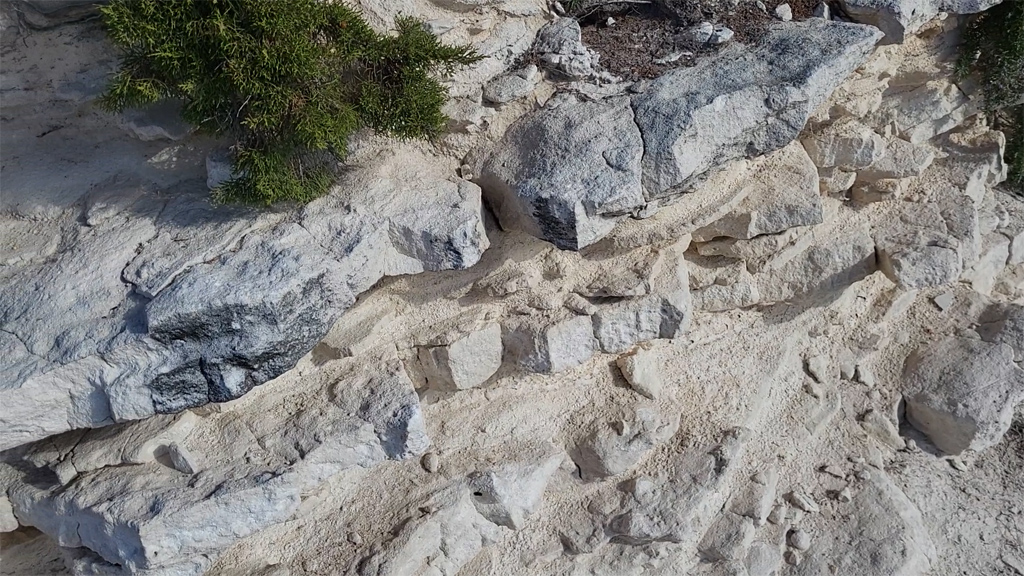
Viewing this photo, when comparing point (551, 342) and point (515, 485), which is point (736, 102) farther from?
point (515, 485)

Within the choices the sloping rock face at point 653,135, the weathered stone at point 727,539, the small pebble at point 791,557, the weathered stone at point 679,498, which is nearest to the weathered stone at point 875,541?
the small pebble at point 791,557

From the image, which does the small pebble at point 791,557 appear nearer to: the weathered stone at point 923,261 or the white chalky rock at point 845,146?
the weathered stone at point 923,261

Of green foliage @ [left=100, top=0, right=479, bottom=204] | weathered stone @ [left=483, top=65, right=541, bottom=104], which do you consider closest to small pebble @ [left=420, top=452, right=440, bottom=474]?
green foliage @ [left=100, top=0, right=479, bottom=204]

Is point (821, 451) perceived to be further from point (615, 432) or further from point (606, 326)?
point (606, 326)

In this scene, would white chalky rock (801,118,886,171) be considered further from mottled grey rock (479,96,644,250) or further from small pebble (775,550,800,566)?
small pebble (775,550,800,566)

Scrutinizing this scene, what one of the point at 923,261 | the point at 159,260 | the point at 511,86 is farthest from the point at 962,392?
the point at 159,260

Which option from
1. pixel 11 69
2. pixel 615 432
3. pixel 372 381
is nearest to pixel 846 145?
pixel 615 432
